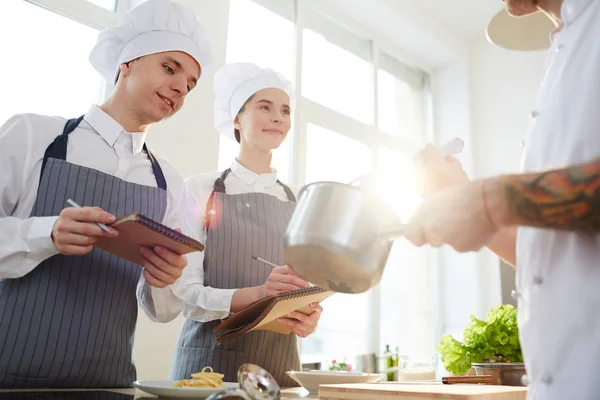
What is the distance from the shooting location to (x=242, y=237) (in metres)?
1.92

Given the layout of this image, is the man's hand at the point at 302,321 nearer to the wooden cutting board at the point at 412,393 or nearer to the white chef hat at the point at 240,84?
the wooden cutting board at the point at 412,393

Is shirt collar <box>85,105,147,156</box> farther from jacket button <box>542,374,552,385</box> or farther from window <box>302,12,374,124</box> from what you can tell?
window <box>302,12,374,124</box>

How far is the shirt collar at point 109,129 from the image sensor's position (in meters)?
1.57

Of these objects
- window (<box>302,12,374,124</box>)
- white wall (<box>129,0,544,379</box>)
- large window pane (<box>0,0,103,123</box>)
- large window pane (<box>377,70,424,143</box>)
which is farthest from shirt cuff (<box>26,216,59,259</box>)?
white wall (<box>129,0,544,379</box>)

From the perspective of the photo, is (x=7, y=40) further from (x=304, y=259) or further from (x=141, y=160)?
(x=304, y=259)

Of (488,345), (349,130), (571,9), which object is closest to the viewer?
(571,9)

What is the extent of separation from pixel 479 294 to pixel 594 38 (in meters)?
3.94

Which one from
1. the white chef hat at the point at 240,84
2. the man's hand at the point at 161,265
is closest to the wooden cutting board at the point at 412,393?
the man's hand at the point at 161,265

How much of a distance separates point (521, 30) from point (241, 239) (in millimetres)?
1250

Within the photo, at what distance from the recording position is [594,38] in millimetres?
824

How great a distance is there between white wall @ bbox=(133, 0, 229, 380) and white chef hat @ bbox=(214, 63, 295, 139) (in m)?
0.51

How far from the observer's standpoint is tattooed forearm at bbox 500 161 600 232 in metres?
0.66

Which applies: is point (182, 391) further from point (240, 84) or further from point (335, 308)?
point (335, 308)

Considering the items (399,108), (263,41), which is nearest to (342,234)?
(263,41)
